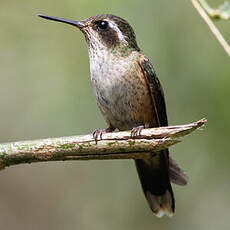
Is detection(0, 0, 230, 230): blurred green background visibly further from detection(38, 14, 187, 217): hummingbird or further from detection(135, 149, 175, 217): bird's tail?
detection(38, 14, 187, 217): hummingbird

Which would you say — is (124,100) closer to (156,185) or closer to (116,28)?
(116,28)

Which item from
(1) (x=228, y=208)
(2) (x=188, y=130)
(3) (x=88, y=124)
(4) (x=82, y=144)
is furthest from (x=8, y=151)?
(1) (x=228, y=208)

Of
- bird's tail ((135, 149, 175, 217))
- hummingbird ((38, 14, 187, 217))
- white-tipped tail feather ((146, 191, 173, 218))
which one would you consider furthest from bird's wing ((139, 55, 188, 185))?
white-tipped tail feather ((146, 191, 173, 218))

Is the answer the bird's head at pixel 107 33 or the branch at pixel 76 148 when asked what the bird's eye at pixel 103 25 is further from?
the branch at pixel 76 148

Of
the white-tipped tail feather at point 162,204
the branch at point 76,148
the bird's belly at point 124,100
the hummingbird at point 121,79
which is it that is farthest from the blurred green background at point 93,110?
the branch at point 76,148

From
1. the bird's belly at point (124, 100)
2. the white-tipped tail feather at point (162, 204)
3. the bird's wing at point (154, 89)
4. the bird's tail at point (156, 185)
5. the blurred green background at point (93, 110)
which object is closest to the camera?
the bird's belly at point (124, 100)

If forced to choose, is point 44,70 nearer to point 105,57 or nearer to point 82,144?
point 105,57

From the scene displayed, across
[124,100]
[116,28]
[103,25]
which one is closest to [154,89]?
[124,100]

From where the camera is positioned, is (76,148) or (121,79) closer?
(76,148)
